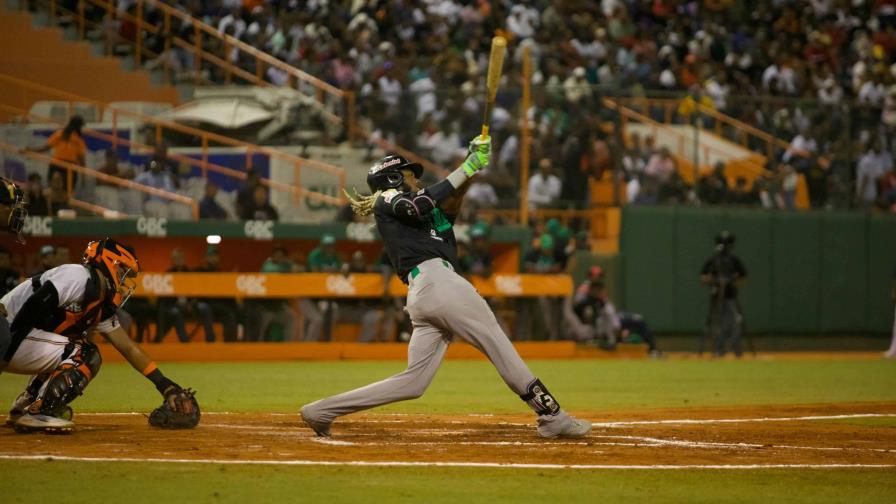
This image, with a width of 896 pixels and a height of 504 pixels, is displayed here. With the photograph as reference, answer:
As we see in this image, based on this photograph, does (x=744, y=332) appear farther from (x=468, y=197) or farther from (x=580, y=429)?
(x=580, y=429)

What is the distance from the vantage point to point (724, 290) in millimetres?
19703

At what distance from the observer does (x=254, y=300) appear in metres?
18.0

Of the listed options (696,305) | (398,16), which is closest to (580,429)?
(696,305)

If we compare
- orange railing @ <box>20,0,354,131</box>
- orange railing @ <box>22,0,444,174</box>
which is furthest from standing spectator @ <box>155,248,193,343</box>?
orange railing @ <box>20,0,354,131</box>

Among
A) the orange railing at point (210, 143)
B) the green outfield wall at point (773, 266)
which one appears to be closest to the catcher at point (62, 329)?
the orange railing at point (210, 143)

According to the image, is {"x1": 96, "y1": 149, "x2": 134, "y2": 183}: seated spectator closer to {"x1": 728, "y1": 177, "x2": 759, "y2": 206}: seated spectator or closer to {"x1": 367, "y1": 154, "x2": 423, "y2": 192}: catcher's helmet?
{"x1": 728, "y1": 177, "x2": 759, "y2": 206}: seated spectator

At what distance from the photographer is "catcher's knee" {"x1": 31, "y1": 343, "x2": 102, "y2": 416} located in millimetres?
8273

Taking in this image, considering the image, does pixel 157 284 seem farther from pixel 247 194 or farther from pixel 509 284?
pixel 509 284

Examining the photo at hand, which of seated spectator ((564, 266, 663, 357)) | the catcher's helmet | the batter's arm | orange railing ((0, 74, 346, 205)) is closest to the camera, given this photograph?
the catcher's helmet

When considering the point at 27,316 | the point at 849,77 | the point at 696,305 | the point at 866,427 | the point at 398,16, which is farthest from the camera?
the point at 849,77

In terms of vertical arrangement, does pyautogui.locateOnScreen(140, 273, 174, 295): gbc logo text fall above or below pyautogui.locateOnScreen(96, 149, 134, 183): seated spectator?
below

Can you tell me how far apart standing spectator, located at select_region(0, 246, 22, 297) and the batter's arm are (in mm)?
7534

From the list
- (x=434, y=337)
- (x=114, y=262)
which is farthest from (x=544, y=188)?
(x=114, y=262)

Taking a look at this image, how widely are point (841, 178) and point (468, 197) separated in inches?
264
